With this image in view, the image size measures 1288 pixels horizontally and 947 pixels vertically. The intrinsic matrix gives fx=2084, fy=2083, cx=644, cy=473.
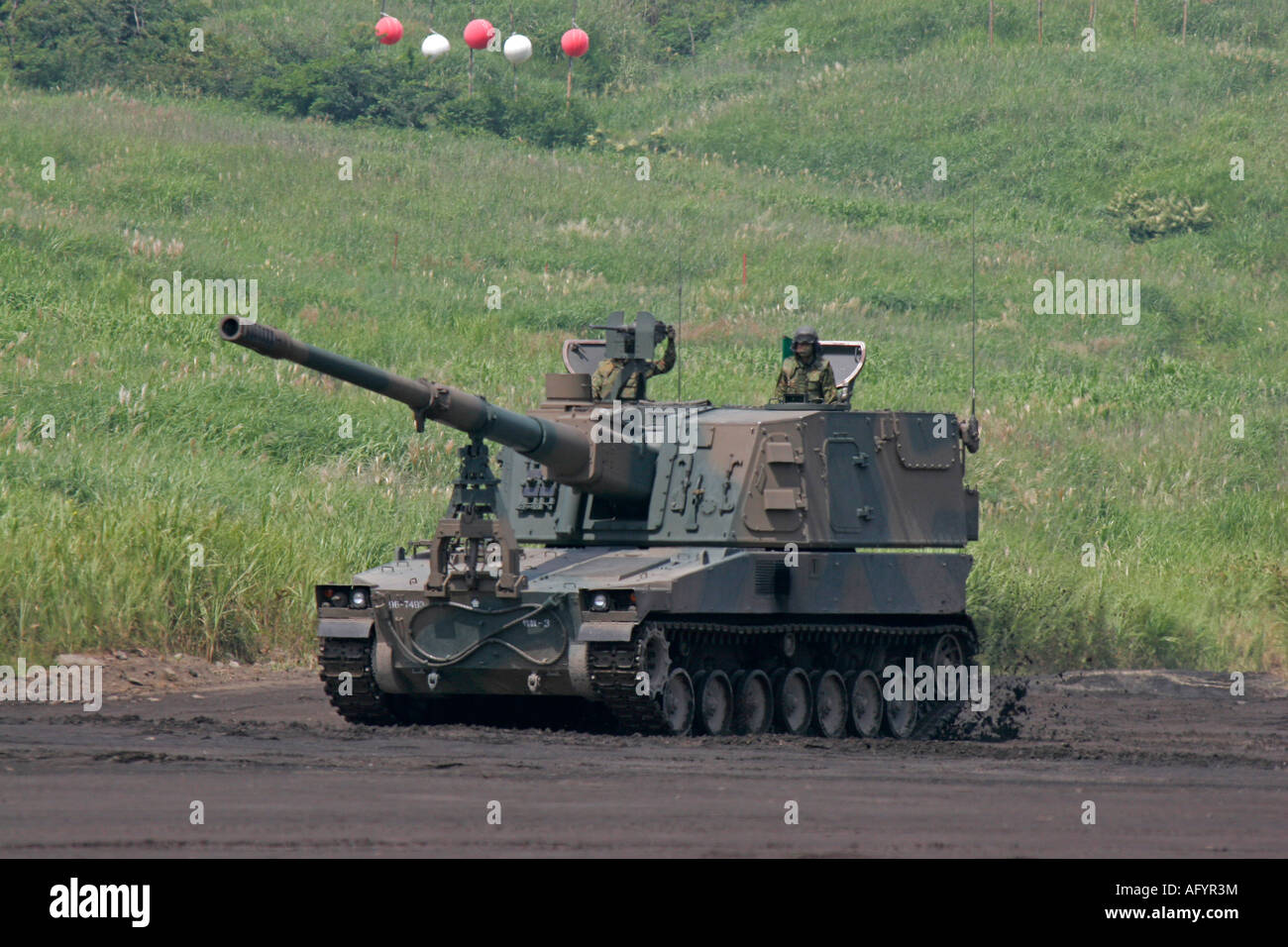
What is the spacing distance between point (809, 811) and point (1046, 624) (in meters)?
11.8

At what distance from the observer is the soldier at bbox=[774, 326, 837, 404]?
16359mm

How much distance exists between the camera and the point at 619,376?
1566cm

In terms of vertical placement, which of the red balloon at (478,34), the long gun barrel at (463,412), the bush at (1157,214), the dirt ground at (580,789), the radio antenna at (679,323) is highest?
the red balloon at (478,34)

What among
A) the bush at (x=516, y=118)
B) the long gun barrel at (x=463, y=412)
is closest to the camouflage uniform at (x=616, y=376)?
the long gun barrel at (x=463, y=412)

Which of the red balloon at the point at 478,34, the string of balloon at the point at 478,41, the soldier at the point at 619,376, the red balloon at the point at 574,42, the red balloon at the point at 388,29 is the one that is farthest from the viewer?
the red balloon at the point at 574,42

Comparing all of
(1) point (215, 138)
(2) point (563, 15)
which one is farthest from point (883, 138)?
(1) point (215, 138)

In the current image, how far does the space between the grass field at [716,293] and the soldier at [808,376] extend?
4.73 meters

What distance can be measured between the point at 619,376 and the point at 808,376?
5.52 feet

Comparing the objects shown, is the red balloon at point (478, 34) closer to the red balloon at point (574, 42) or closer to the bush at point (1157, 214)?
the red balloon at point (574, 42)

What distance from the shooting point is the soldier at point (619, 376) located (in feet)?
51.3

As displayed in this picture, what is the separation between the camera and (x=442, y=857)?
320 inches

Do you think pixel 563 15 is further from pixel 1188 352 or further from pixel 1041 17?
pixel 1188 352

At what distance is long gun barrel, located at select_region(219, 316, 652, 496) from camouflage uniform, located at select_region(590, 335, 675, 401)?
91cm

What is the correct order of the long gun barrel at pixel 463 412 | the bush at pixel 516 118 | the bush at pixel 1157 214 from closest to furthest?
the long gun barrel at pixel 463 412
the bush at pixel 1157 214
the bush at pixel 516 118
